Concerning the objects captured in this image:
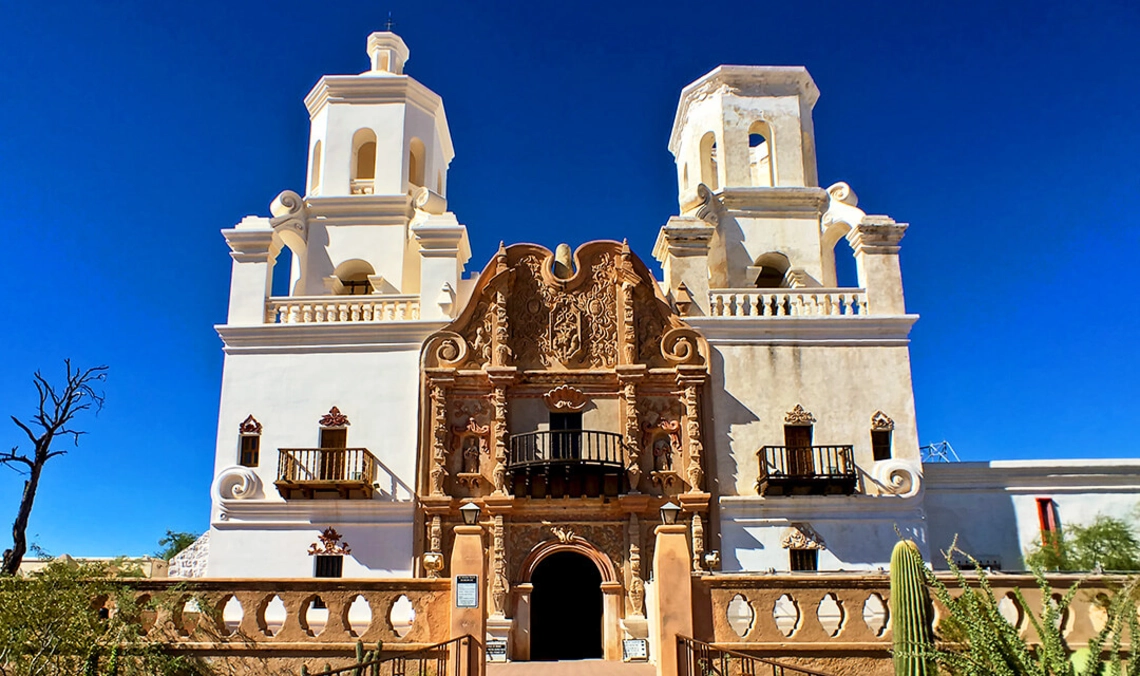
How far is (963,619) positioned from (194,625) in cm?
1032

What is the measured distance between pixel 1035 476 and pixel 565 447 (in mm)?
10701

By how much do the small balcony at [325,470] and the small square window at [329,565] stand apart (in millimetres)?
1288

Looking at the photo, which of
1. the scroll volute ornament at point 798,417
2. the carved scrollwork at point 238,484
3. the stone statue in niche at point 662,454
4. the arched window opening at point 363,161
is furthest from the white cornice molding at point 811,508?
the arched window opening at point 363,161

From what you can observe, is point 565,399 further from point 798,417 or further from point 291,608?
point 291,608

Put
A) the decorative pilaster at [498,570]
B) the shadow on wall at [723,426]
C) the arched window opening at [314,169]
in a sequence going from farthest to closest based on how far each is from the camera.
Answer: the arched window opening at [314,169]
the shadow on wall at [723,426]
the decorative pilaster at [498,570]

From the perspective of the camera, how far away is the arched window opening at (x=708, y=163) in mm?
25750

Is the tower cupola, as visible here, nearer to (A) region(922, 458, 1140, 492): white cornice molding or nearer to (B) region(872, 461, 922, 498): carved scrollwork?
(B) region(872, 461, 922, 498): carved scrollwork

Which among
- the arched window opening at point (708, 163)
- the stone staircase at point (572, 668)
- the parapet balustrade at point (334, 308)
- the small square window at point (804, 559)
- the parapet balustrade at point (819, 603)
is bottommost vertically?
the stone staircase at point (572, 668)

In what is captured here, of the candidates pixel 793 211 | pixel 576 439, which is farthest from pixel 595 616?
pixel 793 211

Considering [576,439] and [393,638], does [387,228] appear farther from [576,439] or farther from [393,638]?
[393,638]

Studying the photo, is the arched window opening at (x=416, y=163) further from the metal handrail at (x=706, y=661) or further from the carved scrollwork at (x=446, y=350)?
the metal handrail at (x=706, y=661)

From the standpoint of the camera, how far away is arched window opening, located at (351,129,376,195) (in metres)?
25.3

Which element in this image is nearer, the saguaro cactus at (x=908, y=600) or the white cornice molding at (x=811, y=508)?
the saguaro cactus at (x=908, y=600)

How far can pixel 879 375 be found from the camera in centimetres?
2184
